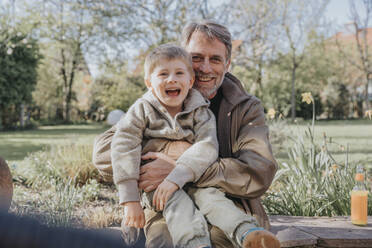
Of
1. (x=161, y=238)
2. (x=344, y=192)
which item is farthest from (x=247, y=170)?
(x=344, y=192)

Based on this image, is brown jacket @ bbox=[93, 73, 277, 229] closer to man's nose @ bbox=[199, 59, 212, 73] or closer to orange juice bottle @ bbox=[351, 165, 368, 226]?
man's nose @ bbox=[199, 59, 212, 73]

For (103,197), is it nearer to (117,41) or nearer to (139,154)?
(139,154)

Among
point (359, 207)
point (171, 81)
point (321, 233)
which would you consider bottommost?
point (321, 233)

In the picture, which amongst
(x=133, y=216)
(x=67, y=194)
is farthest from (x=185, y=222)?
(x=67, y=194)

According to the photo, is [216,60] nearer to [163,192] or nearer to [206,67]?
[206,67]

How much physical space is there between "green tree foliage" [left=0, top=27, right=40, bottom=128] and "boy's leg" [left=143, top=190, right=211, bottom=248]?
19188mm

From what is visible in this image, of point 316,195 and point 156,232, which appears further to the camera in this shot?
point 316,195

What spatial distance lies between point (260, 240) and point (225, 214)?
22 centimetres

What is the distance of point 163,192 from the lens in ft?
6.23

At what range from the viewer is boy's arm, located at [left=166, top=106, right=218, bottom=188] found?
1.94 meters

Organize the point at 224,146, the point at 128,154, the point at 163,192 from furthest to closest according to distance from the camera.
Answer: the point at 224,146 < the point at 128,154 < the point at 163,192

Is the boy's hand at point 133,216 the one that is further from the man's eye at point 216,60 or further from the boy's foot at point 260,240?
the man's eye at point 216,60

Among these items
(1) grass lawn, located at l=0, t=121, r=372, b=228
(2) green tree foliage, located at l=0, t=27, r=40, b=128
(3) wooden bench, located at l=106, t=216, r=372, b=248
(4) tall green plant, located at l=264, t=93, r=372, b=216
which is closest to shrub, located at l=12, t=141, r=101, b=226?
(1) grass lawn, located at l=0, t=121, r=372, b=228

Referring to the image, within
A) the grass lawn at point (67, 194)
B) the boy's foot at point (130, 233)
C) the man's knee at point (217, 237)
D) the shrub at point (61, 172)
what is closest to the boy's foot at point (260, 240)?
the man's knee at point (217, 237)
